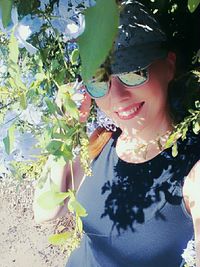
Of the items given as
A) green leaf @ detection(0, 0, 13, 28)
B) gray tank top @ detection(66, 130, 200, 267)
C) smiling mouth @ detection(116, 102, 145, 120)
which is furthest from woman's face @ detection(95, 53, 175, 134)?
green leaf @ detection(0, 0, 13, 28)

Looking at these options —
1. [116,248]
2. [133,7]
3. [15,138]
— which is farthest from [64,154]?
[116,248]

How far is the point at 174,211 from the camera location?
4.77 feet

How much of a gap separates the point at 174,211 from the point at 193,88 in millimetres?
347

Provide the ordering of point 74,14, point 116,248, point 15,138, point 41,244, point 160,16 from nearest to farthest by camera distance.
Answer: point 74,14
point 15,138
point 160,16
point 116,248
point 41,244

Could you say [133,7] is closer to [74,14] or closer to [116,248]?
[74,14]

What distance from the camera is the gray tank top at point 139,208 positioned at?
4.75ft

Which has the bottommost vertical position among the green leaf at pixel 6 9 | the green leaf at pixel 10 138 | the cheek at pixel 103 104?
the cheek at pixel 103 104

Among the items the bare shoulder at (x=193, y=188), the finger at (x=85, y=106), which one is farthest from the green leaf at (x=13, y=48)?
the bare shoulder at (x=193, y=188)

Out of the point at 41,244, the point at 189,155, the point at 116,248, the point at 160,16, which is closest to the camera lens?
the point at 160,16

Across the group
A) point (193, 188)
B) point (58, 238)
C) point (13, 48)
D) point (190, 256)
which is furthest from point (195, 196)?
point (13, 48)

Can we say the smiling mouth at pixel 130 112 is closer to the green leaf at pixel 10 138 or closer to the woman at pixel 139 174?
the woman at pixel 139 174

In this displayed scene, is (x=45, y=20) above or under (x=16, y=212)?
above

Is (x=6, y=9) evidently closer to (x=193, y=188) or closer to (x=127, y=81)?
(x=127, y=81)

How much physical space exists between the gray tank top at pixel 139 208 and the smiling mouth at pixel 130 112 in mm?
137
